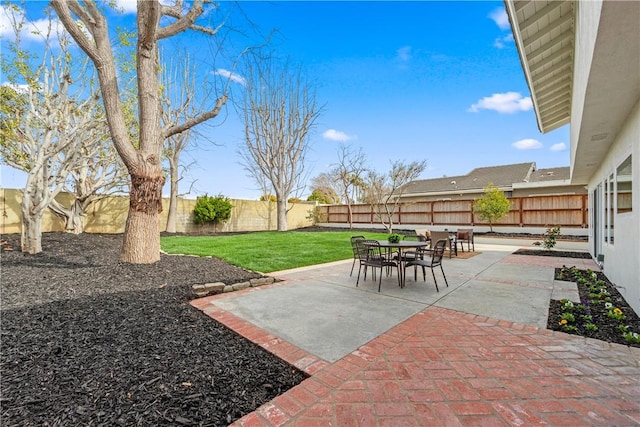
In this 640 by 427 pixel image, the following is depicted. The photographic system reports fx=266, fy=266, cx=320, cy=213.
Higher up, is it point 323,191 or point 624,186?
point 323,191

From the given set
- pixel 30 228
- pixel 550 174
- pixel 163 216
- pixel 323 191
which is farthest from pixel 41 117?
pixel 550 174

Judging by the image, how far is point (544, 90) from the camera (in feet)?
20.5

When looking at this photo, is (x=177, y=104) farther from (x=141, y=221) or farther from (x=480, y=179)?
(x=480, y=179)

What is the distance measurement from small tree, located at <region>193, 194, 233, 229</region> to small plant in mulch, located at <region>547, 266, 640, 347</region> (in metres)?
14.9

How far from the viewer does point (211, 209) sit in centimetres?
1512

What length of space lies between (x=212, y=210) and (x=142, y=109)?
33.6 feet

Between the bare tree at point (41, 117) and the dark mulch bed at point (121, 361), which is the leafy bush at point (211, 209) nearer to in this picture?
the bare tree at point (41, 117)

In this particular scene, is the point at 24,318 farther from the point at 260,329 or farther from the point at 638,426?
the point at 638,426

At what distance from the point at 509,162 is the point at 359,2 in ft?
67.5

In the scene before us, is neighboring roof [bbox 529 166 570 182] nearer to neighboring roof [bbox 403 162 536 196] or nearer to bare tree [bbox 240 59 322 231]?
neighboring roof [bbox 403 162 536 196]

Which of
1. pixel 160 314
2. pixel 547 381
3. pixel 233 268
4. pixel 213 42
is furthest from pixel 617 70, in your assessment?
pixel 213 42

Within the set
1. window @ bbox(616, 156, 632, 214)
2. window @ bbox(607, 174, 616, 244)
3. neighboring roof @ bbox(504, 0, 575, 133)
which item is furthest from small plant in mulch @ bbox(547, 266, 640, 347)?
neighboring roof @ bbox(504, 0, 575, 133)

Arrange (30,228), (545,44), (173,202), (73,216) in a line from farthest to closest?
(173,202) < (73,216) < (30,228) < (545,44)

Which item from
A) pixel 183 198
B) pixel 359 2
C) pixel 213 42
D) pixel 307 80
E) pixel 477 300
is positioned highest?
pixel 307 80
